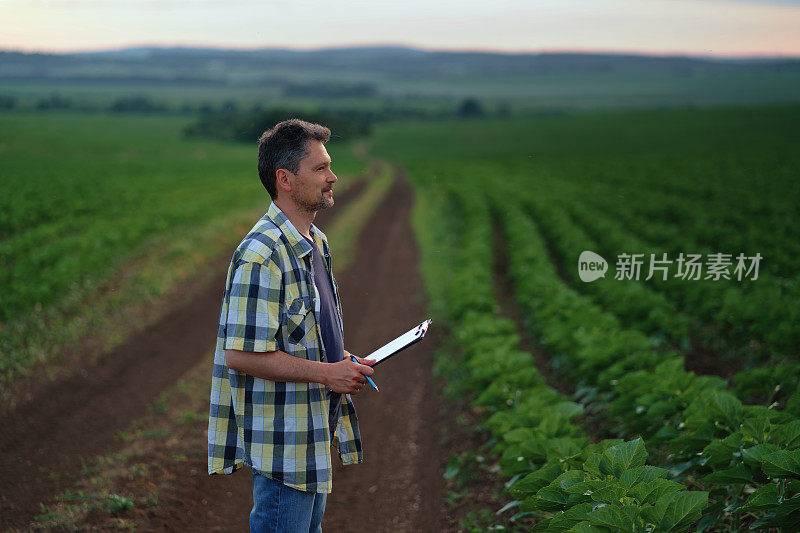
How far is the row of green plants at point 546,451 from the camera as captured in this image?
92.6 inches

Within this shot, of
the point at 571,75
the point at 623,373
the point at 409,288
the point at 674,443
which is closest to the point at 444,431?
the point at 623,373

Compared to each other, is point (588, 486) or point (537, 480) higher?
point (588, 486)

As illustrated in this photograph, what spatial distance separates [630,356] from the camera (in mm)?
5695

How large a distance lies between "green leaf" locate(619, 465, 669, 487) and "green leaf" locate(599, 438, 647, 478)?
12 cm

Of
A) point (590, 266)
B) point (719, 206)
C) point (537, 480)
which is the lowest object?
point (590, 266)

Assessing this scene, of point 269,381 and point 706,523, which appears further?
point 706,523

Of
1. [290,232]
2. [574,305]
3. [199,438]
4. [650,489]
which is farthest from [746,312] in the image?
[290,232]

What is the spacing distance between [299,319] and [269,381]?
0.92ft

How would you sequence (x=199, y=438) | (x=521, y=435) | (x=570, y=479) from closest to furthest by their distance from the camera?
1. (x=570, y=479)
2. (x=521, y=435)
3. (x=199, y=438)

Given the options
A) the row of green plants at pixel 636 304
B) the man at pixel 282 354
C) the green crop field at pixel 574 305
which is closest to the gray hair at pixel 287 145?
the man at pixel 282 354

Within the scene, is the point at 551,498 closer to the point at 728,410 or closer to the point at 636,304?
the point at 728,410

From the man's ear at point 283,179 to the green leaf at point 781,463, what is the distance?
2.32 metres

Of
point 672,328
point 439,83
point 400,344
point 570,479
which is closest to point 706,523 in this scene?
point 570,479

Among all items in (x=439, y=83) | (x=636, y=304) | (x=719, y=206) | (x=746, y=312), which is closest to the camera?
(x=746, y=312)
